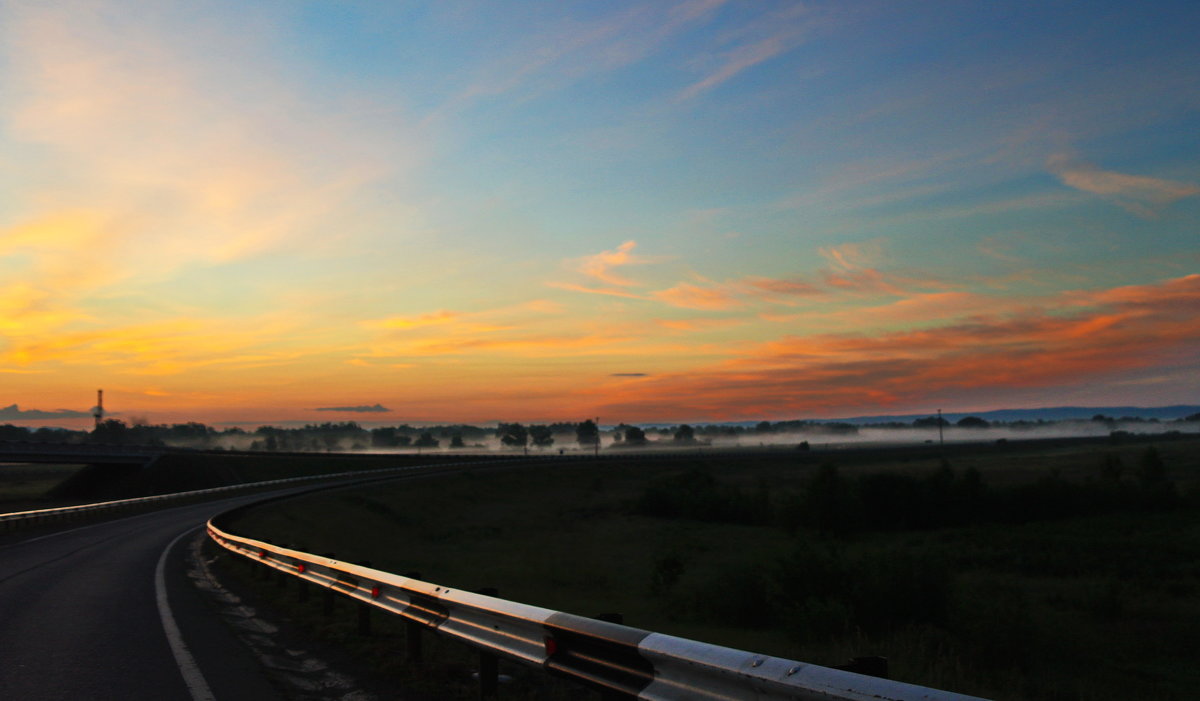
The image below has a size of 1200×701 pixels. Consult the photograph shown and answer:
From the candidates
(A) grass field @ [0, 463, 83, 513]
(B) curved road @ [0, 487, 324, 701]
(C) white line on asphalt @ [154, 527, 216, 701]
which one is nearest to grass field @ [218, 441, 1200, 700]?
(C) white line on asphalt @ [154, 527, 216, 701]

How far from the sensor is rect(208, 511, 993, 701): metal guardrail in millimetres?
3760

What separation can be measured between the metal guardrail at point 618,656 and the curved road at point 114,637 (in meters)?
1.76

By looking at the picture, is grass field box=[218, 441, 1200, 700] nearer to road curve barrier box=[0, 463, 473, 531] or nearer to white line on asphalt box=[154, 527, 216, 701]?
white line on asphalt box=[154, 527, 216, 701]

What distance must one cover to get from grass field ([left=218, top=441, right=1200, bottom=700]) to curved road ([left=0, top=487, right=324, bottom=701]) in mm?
2972

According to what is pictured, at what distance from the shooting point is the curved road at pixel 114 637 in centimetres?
803

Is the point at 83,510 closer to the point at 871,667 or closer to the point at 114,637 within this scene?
the point at 114,637

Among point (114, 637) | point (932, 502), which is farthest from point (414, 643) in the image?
point (932, 502)

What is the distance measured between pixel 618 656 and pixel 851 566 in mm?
14922

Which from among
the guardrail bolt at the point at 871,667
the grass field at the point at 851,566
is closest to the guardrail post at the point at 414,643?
the grass field at the point at 851,566

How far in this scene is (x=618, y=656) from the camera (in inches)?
216

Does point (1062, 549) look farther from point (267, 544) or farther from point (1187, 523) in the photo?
point (267, 544)

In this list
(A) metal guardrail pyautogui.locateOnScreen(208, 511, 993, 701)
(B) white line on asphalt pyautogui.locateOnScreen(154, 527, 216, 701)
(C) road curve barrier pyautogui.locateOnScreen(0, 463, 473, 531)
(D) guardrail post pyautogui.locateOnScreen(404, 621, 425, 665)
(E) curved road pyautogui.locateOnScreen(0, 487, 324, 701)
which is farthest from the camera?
(C) road curve barrier pyautogui.locateOnScreen(0, 463, 473, 531)

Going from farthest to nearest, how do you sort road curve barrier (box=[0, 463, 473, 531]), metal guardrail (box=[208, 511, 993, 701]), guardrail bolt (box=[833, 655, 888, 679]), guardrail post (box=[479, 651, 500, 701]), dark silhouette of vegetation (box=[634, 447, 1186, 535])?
dark silhouette of vegetation (box=[634, 447, 1186, 535]), road curve barrier (box=[0, 463, 473, 531]), guardrail post (box=[479, 651, 500, 701]), guardrail bolt (box=[833, 655, 888, 679]), metal guardrail (box=[208, 511, 993, 701])

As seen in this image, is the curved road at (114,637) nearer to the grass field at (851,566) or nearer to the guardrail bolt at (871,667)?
the grass field at (851,566)
